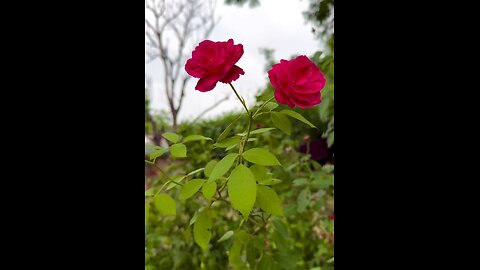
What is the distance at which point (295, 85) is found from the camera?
85 centimetres

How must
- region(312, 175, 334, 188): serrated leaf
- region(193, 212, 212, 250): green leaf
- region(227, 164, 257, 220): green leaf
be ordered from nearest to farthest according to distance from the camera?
region(227, 164, 257, 220): green leaf, region(193, 212, 212, 250): green leaf, region(312, 175, 334, 188): serrated leaf

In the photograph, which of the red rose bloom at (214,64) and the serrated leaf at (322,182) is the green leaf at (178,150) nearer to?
the red rose bloom at (214,64)

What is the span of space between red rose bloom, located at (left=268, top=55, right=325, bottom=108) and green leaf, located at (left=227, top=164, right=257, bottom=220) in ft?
0.48

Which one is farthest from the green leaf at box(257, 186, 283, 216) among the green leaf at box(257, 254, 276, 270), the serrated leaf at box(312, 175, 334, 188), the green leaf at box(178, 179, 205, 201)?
the serrated leaf at box(312, 175, 334, 188)

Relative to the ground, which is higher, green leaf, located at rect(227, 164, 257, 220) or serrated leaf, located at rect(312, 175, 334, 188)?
serrated leaf, located at rect(312, 175, 334, 188)

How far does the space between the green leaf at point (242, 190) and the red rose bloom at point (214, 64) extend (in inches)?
6.5

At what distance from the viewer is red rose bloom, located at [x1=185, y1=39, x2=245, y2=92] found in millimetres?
869

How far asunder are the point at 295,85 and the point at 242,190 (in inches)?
8.2

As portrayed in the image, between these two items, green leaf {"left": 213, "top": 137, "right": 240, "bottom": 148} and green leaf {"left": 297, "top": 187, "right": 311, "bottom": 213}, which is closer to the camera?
green leaf {"left": 213, "top": 137, "right": 240, "bottom": 148}

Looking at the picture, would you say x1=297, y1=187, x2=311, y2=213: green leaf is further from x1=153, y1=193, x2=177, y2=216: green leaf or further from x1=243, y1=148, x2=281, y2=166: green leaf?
x1=243, y1=148, x2=281, y2=166: green leaf

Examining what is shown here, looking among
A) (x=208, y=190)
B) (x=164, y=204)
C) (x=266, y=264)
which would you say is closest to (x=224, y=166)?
(x=208, y=190)
